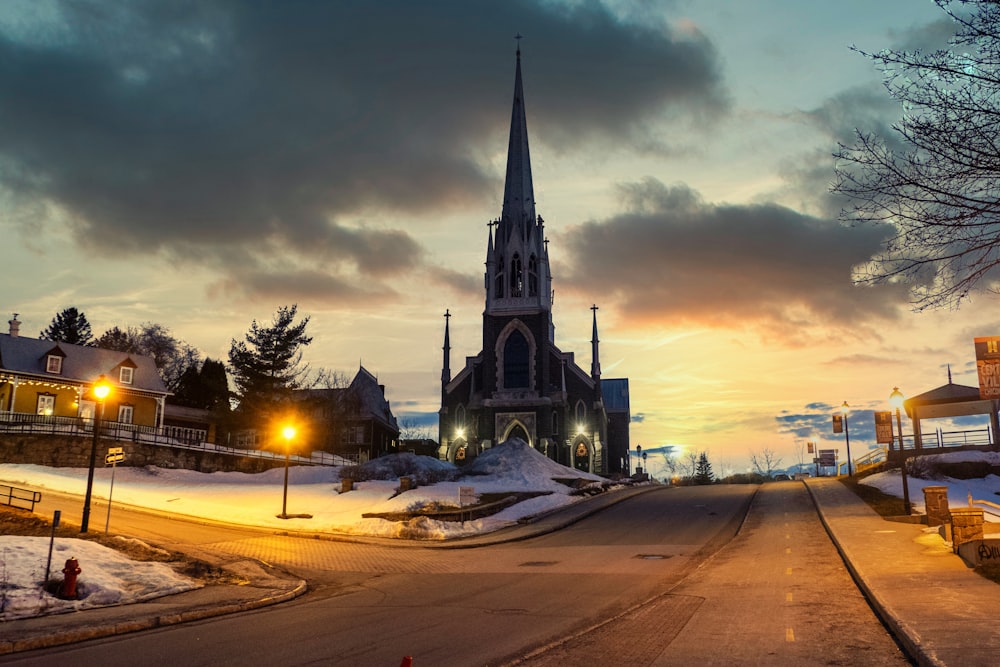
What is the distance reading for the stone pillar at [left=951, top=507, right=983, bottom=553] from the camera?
53.3 feet

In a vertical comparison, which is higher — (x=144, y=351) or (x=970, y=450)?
(x=144, y=351)

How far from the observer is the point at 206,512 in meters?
31.4

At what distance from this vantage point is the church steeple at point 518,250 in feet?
227

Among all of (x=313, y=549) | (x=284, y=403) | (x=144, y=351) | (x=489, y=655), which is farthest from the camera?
(x=144, y=351)

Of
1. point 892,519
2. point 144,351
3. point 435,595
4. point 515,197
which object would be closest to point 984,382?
point 435,595

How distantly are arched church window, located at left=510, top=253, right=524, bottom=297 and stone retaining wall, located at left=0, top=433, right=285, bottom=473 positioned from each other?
93.9 feet

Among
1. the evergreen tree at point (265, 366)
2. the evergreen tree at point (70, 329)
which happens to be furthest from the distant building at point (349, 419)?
the evergreen tree at point (70, 329)

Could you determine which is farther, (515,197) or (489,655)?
(515,197)

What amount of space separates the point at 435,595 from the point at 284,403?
5078cm

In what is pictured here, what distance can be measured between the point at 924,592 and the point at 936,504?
12.0 m

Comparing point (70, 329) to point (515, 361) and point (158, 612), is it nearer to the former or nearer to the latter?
point (515, 361)

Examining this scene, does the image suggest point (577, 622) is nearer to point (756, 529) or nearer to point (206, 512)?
point (756, 529)

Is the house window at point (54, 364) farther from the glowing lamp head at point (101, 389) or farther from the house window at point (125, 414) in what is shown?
the glowing lamp head at point (101, 389)

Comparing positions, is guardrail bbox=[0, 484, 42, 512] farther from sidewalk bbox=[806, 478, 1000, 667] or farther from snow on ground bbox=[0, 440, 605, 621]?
sidewalk bbox=[806, 478, 1000, 667]
